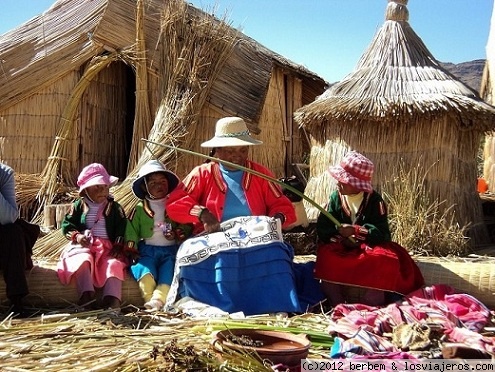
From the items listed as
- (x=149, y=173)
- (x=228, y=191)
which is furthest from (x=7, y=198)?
(x=228, y=191)

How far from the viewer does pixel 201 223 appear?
175 inches

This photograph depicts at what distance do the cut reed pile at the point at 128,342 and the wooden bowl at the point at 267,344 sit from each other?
41 mm

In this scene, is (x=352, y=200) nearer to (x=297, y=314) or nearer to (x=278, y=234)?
(x=278, y=234)

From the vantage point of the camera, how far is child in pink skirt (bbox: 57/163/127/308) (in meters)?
4.29

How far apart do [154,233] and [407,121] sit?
3.33 meters

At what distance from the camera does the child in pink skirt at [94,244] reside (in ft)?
14.1

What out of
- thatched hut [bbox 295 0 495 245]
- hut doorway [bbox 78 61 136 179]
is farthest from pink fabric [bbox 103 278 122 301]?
hut doorway [bbox 78 61 136 179]

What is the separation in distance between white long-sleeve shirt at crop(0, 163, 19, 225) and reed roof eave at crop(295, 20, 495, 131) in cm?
380

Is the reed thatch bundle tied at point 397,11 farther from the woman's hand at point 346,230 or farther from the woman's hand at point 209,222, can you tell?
the woman's hand at point 209,222

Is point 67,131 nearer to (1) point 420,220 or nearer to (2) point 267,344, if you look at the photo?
(1) point 420,220

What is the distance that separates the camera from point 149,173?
15.2 ft

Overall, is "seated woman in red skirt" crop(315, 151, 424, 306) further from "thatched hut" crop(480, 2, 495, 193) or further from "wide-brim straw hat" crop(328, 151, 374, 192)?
"thatched hut" crop(480, 2, 495, 193)

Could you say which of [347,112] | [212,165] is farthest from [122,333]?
[347,112]

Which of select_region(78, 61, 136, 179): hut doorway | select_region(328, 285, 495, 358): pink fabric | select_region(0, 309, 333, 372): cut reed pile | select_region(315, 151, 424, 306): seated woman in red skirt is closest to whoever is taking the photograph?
select_region(0, 309, 333, 372): cut reed pile
